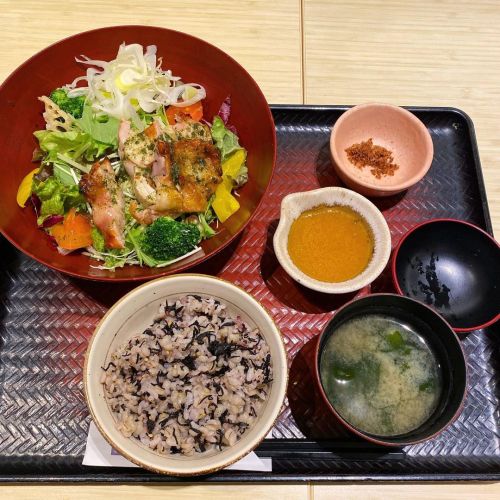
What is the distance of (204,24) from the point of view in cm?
300

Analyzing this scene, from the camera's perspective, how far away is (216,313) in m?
1.92

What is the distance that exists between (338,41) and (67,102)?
1.76 m

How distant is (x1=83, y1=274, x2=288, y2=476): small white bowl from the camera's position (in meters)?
1.61

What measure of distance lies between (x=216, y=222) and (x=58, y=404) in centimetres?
111

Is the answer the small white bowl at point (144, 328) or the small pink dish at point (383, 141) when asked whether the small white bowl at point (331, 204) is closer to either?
the small pink dish at point (383, 141)

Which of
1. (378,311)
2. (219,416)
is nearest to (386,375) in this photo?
(378,311)

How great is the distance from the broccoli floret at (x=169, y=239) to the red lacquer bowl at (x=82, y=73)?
6cm

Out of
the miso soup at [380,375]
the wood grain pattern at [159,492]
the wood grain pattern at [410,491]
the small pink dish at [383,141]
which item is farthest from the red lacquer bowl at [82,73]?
the wood grain pattern at [410,491]

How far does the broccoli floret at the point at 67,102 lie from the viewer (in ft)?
7.72

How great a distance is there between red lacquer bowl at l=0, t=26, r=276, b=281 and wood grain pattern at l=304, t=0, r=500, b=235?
66 cm

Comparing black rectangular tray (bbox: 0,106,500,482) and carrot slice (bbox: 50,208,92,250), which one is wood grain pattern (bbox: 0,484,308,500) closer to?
black rectangular tray (bbox: 0,106,500,482)

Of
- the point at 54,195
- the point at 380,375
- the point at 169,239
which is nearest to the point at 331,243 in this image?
the point at 380,375

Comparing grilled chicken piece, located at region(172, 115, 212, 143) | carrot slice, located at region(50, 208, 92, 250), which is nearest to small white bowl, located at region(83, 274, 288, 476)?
carrot slice, located at region(50, 208, 92, 250)

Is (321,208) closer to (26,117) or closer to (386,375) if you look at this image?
(386,375)
